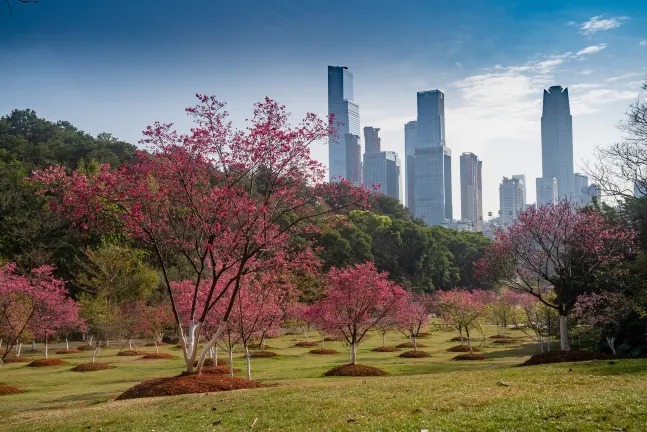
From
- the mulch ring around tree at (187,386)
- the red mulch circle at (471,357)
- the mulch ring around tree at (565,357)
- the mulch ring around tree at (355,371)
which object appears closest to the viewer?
the mulch ring around tree at (187,386)

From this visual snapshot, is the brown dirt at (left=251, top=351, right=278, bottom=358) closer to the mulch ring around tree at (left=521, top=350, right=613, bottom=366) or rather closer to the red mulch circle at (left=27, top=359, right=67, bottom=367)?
the red mulch circle at (left=27, top=359, right=67, bottom=367)

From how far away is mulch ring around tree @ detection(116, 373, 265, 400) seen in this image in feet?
51.9

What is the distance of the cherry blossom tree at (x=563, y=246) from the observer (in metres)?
23.5

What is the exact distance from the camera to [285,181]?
17516 millimetres

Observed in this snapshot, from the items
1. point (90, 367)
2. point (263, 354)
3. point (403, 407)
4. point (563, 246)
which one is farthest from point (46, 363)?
point (563, 246)

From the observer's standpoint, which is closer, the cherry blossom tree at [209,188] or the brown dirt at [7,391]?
the cherry blossom tree at [209,188]

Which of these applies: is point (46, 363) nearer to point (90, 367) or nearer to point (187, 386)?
point (90, 367)

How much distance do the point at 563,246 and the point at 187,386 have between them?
1727 cm

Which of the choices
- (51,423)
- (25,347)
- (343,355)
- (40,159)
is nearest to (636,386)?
(51,423)

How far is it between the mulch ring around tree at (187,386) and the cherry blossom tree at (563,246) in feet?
43.4

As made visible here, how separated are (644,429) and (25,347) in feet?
153

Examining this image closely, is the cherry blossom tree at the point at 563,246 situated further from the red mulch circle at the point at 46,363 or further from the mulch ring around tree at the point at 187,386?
the red mulch circle at the point at 46,363

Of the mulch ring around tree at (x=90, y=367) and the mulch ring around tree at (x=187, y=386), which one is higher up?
the mulch ring around tree at (x=187, y=386)

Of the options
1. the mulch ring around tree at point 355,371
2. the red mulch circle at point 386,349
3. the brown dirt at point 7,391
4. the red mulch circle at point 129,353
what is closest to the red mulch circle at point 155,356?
the red mulch circle at point 129,353
